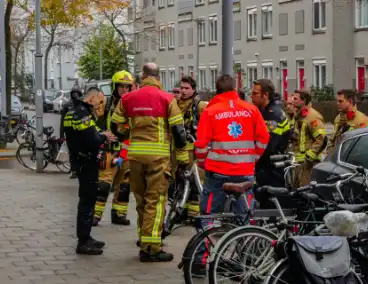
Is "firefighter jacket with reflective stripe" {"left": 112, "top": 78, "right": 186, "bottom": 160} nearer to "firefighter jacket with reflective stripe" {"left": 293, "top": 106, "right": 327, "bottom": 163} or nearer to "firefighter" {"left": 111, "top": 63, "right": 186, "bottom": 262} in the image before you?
"firefighter" {"left": 111, "top": 63, "right": 186, "bottom": 262}

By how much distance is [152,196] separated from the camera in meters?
9.48

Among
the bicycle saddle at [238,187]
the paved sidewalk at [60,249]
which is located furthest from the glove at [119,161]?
the bicycle saddle at [238,187]

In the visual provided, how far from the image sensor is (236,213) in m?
7.96

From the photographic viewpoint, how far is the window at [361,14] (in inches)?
1799

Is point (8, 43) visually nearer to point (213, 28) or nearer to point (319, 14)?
point (319, 14)

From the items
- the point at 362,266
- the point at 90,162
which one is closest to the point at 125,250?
the point at 90,162

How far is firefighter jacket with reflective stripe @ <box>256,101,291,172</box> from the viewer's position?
9703 mm

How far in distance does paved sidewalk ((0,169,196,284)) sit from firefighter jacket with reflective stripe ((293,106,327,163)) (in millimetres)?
1731

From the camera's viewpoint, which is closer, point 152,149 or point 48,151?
point 152,149

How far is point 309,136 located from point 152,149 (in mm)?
3230

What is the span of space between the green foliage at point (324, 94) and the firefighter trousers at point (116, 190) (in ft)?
112

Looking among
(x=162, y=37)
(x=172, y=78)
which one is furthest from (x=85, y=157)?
(x=162, y=37)

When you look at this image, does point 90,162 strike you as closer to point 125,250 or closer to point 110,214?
point 125,250

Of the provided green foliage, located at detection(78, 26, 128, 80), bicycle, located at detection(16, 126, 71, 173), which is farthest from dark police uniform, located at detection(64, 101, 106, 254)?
green foliage, located at detection(78, 26, 128, 80)
